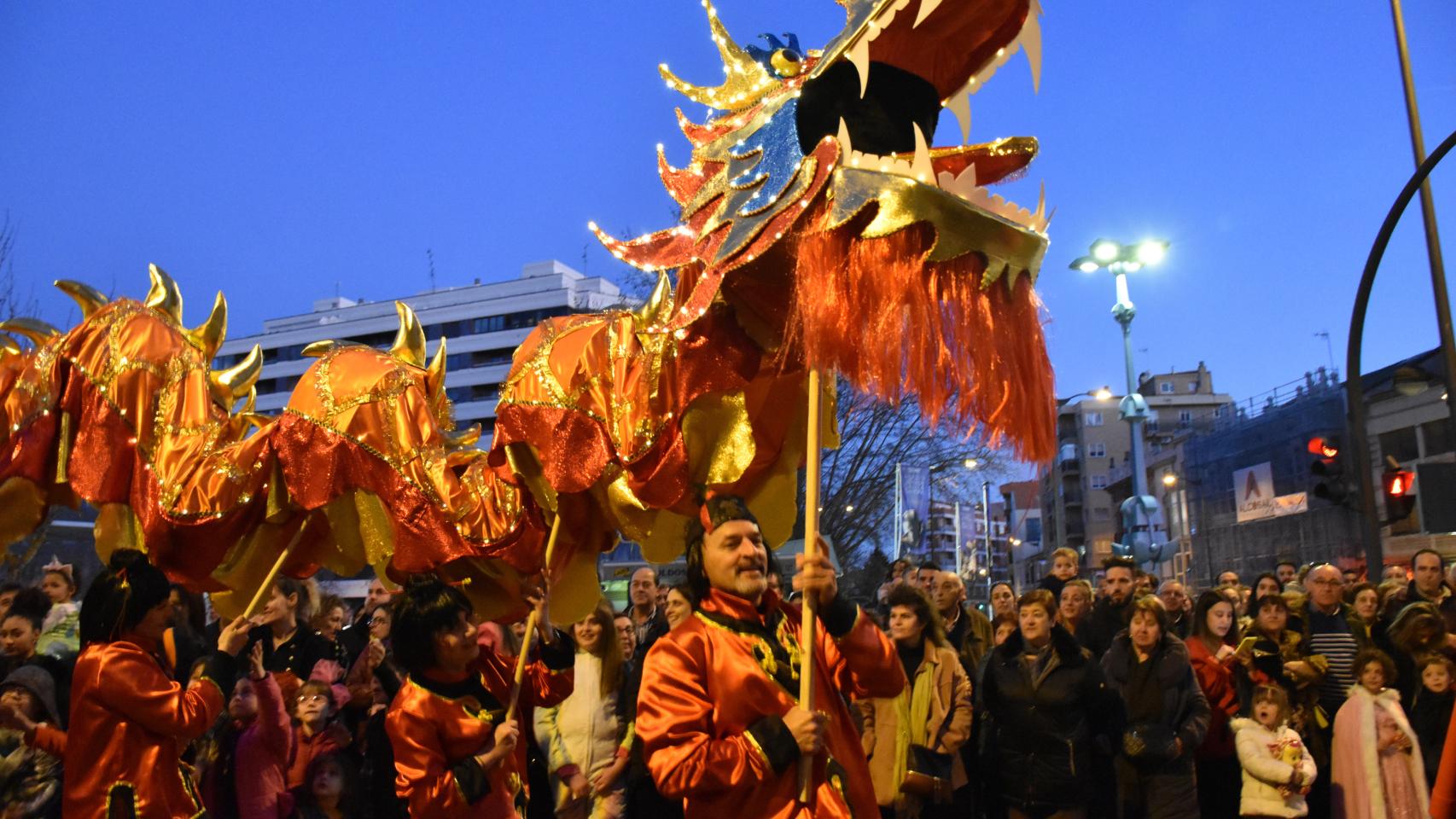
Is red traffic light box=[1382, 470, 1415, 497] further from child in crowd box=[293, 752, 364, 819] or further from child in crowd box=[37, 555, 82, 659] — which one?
child in crowd box=[37, 555, 82, 659]

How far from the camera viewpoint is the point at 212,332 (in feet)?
16.3

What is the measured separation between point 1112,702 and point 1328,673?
1.81m

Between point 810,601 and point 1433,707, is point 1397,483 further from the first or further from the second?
point 810,601

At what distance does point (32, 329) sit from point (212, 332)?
2.74 feet

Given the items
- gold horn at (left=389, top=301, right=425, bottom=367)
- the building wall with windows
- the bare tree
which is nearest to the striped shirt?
gold horn at (left=389, top=301, right=425, bottom=367)

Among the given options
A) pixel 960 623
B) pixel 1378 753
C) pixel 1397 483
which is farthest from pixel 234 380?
pixel 1397 483

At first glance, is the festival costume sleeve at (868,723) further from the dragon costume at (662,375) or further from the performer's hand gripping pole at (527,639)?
the performer's hand gripping pole at (527,639)

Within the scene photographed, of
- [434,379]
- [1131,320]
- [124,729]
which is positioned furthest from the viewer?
[1131,320]

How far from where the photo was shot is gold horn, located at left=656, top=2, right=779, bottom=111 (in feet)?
12.1

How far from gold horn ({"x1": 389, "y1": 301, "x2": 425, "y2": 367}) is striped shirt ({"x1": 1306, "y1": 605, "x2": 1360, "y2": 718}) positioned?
5.52 meters

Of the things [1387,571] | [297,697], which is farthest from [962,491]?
[297,697]

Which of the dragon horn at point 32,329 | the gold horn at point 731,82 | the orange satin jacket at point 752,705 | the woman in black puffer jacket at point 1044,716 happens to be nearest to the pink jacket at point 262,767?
the dragon horn at point 32,329

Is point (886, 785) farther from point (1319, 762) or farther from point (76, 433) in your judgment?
point (76, 433)

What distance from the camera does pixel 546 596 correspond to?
4.23m
